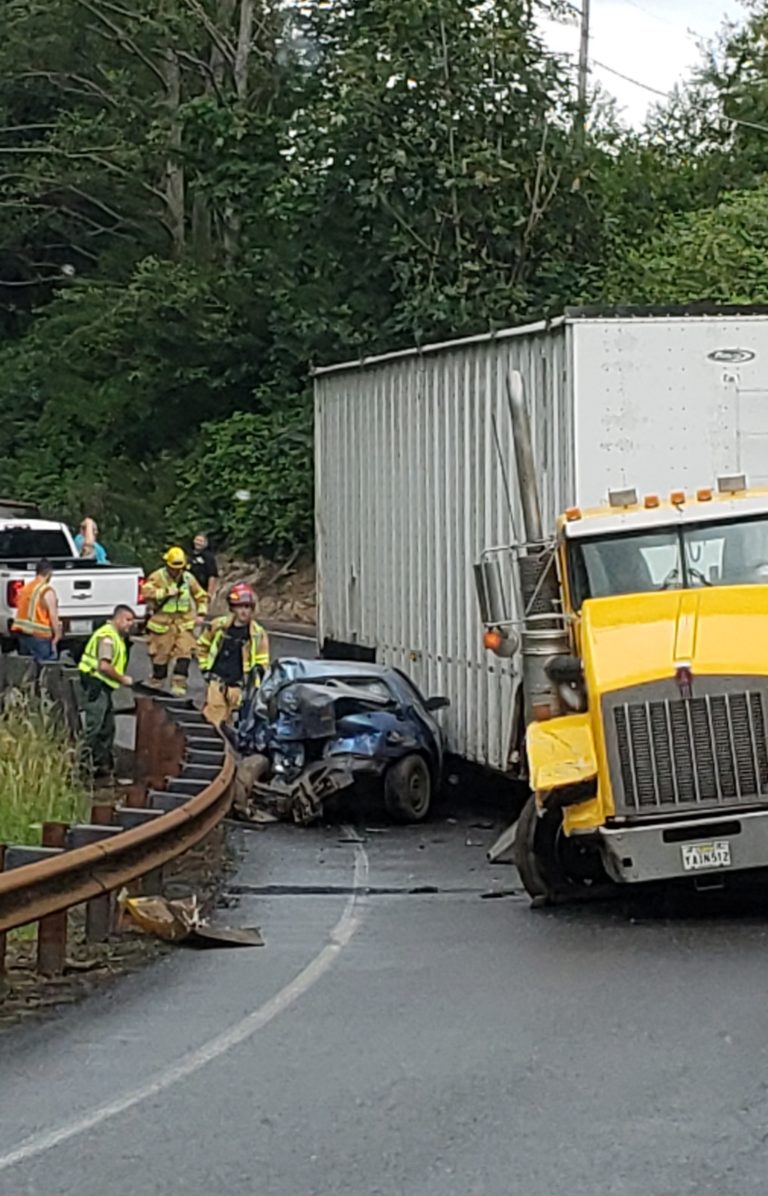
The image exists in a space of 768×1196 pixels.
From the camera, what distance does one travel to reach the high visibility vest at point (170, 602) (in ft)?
76.7

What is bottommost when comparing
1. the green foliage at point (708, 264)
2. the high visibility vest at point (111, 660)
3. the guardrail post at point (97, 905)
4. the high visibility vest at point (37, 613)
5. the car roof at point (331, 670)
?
the guardrail post at point (97, 905)

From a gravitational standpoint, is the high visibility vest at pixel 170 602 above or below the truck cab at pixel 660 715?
above

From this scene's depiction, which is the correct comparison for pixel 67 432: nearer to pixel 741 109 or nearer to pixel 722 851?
pixel 741 109

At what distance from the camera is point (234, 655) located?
Answer: 19.9 meters

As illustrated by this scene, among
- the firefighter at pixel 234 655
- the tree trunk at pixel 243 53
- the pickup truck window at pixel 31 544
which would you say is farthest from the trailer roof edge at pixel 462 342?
the tree trunk at pixel 243 53

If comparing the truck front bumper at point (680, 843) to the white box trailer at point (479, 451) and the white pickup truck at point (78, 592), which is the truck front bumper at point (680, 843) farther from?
the white pickup truck at point (78, 592)

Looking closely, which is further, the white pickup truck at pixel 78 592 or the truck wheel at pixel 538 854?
the white pickup truck at pixel 78 592

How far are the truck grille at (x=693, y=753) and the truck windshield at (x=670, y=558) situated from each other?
3.99 feet

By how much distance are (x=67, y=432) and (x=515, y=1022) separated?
40122 millimetres

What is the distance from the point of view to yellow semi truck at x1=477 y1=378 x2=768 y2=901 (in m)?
11.2

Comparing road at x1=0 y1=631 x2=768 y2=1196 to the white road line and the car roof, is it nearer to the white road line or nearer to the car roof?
the white road line

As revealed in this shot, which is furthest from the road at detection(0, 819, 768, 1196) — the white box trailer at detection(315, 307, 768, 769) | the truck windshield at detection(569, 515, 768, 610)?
the white box trailer at detection(315, 307, 768, 769)

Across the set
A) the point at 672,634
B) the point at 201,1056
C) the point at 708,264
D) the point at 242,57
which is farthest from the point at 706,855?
the point at 242,57

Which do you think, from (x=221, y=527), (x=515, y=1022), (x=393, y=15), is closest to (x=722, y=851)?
(x=515, y=1022)
